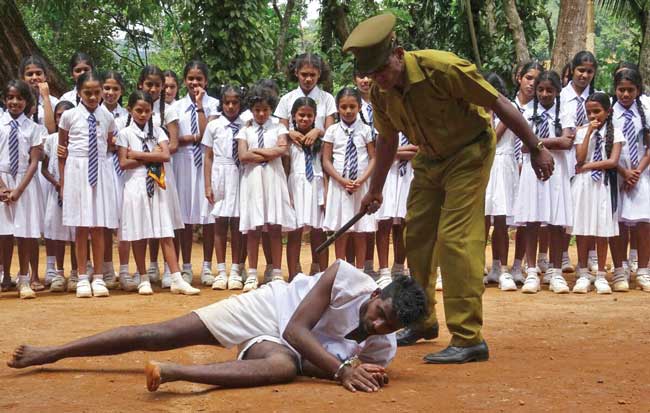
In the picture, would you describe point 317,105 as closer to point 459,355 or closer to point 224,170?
point 224,170

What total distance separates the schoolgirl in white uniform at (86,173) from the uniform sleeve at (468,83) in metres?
4.11

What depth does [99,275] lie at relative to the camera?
8.09 m

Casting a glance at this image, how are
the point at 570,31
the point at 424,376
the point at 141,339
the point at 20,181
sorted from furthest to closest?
1. the point at 570,31
2. the point at 20,181
3. the point at 424,376
4. the point at 141,339

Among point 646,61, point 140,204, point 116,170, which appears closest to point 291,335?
point 140,204

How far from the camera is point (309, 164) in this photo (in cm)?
859

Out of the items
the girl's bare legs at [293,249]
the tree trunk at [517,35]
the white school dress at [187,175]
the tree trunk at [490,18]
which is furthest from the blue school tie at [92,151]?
the tree trunk at [490,18]

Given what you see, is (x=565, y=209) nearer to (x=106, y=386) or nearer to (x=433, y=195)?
(x=433, y=195)

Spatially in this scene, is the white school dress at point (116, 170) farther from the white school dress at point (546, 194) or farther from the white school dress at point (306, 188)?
the white school dress at point (546, 194)

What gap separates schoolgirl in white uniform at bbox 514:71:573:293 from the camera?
27.2 ft

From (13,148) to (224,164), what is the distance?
6.13ft

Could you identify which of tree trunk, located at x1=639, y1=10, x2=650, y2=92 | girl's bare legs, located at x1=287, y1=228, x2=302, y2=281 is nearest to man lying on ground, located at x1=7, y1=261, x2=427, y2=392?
girl's bare legs, located at x1=287, y1=228, x2=302, y2=281

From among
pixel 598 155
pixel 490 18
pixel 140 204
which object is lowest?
pixel 140 204

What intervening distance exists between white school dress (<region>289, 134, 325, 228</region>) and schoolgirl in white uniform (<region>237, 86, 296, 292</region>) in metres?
0.10

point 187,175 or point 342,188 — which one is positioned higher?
point 187,175
